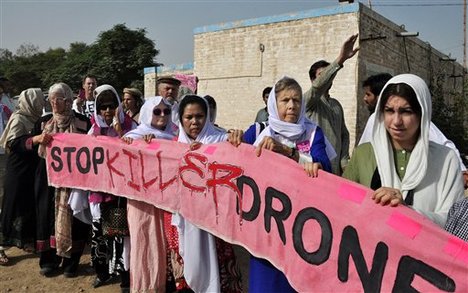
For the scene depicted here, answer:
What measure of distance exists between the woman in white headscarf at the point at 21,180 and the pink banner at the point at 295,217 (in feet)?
4.14

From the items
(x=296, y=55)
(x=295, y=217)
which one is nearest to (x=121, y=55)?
(x=296, y=55)

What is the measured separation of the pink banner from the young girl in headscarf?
168 mm

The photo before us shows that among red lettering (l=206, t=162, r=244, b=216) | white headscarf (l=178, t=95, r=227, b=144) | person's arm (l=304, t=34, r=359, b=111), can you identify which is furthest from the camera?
person's arm (l=304, t=34, r=359, b=111)

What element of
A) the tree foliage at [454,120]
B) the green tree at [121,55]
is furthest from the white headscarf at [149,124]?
the green tree at [121,55]

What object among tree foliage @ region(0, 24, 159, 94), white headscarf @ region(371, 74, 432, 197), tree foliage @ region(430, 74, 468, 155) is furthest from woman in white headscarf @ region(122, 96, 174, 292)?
tree foliage @ region(0, 24, 159, 94)

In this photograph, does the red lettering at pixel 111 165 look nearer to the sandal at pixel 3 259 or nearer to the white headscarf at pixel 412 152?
the sandal at pixel 3 259

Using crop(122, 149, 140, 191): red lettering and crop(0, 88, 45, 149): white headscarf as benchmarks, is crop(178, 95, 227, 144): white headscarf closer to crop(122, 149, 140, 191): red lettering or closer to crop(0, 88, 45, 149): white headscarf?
crop(122, 149, 140, 191): red lettering

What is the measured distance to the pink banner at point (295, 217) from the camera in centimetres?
168

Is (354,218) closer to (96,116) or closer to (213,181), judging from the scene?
(213,181)

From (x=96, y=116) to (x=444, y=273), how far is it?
2.96 meters

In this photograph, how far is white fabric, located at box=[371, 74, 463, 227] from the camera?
1.68 m

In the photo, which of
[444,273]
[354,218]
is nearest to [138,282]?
[354,218]

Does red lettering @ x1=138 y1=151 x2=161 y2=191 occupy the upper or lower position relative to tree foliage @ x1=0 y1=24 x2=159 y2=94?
lower

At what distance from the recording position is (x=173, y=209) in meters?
2.85
